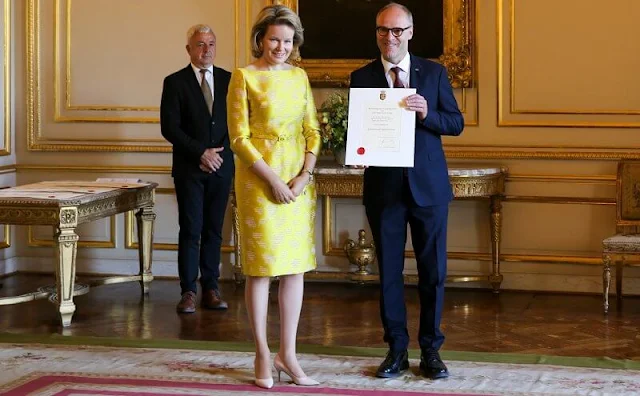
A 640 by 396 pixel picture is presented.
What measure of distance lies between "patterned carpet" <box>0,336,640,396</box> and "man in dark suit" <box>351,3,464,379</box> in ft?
0.56

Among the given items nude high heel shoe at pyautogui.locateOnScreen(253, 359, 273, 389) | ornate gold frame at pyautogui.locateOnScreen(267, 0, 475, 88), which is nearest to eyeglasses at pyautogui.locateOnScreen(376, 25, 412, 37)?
nude high heel shoe at pyautogui.locateOnScreen(253, 359, 273, 389)

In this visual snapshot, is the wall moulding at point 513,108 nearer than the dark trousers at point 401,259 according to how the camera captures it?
No

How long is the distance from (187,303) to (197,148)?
882 mm

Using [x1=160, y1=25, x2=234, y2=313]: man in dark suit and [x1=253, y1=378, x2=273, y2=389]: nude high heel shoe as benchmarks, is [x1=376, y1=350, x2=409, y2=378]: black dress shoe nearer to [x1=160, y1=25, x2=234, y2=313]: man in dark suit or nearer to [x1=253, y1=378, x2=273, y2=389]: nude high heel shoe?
[x1=253, y1=378, x2=273, y2=389]: nude high heel shoe

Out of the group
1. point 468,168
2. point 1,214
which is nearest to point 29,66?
point 1,214

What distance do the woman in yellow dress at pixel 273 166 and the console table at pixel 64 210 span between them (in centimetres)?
163

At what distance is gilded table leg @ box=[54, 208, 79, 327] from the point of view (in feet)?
18.2

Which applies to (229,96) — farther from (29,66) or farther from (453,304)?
(29,66)

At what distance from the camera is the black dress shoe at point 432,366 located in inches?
173

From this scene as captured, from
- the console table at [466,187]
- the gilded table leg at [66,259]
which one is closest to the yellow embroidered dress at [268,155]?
the gilded table leg at [66,259]

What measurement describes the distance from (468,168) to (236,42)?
177 cm

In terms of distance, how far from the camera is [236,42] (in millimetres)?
7117

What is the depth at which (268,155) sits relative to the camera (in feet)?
13.8

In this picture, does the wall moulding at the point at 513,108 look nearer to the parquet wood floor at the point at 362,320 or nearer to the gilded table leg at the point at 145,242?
the parquet wood floor at the point at 362,320
